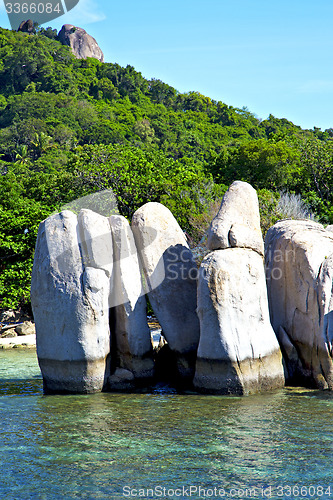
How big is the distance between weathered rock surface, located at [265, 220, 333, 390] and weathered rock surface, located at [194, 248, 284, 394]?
80 centimetres

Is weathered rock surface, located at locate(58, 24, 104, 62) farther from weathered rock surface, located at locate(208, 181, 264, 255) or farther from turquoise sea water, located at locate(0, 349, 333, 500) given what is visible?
turquoise sea water, located at locate(0, 349, 333, 500)

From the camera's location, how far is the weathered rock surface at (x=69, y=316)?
10.5 m

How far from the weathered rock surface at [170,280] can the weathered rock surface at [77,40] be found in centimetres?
9785

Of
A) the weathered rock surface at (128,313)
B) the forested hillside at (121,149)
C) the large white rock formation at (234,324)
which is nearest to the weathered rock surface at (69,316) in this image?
the weathered rock surface at (128,313)

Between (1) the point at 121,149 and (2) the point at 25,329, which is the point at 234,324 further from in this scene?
(1) the point at 121,149

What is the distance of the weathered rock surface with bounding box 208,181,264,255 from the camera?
10.8 metres

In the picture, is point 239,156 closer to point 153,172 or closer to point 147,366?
point 153,172

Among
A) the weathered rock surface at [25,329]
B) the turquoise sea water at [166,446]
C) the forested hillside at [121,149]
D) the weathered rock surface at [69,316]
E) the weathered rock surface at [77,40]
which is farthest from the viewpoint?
the weathered rock surface at [77,40]

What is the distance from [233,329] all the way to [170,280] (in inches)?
81.5

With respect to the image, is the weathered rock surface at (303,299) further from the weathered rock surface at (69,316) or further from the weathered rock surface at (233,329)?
the weathered rock surface at (69,316)

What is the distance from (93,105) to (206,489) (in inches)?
2523

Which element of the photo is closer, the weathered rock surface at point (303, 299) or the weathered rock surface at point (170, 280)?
the weathered rock surface at point (303, 299)

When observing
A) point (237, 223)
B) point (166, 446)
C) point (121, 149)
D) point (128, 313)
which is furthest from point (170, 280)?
point (121, 149)

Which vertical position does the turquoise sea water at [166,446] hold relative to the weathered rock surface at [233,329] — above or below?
below
